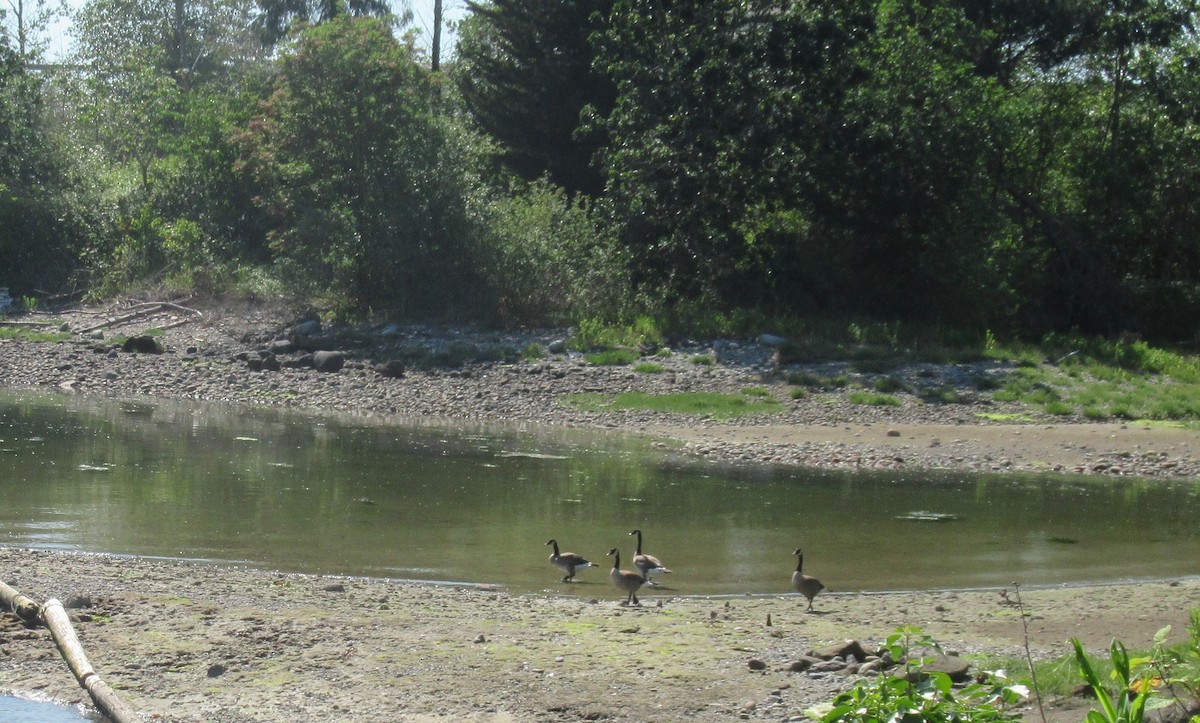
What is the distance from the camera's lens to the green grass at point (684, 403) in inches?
843

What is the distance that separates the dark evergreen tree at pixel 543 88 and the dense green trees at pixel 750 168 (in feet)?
0.23

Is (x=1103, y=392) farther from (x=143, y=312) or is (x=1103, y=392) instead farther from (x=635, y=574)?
(x=143, y=312)

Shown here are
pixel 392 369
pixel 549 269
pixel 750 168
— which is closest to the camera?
pixel 392 369

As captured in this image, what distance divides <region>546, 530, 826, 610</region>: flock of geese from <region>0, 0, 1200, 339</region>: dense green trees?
1653 cm

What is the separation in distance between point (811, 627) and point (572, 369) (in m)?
16.0

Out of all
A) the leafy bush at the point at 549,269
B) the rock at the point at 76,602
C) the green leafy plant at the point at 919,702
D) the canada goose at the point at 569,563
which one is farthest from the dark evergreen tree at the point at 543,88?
the green leafy plant at the point at 919,702

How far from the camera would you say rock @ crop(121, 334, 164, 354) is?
27.7 metres

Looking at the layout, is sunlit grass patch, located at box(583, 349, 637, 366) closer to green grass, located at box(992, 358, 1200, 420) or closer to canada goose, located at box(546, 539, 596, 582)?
green grass, located at box(992, 358, 1200, 420)

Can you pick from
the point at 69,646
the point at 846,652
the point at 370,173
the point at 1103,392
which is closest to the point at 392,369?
the point at 370,173

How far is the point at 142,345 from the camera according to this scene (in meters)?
27.8

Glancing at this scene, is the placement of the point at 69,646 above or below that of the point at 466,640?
above

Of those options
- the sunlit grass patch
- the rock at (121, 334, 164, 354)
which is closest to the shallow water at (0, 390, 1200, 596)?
the sunlit grass patch

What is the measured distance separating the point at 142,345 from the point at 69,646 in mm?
22195

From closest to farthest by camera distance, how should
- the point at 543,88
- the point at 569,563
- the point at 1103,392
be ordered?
1. the point at 569,563
2. the point at 1103,392
3. the point at 543,88
